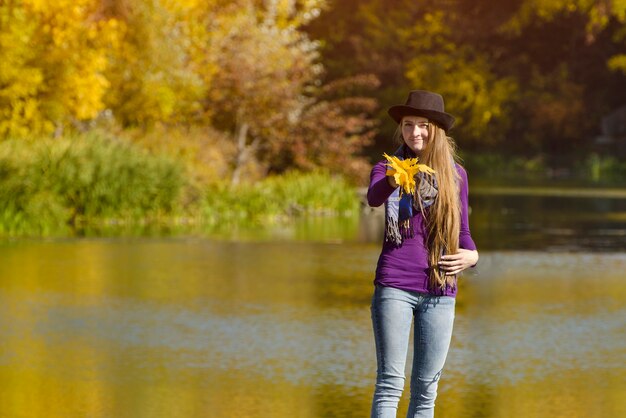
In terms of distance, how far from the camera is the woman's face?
7.38 m

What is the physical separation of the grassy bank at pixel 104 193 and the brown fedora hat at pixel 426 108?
17.1 m

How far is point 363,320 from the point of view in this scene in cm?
1417

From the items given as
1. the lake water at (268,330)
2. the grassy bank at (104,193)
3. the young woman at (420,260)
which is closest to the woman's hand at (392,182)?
the young woman at (420,260)

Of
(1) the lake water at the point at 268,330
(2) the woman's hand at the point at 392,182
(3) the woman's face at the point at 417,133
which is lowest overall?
(1) the lake water at the point at 268,330

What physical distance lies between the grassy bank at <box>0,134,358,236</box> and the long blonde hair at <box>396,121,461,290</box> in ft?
56.3

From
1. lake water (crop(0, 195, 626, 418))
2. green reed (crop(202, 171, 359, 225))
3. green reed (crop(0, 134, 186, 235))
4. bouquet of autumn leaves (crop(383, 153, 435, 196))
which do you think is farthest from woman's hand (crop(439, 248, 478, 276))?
green reed (crop(202, 171, 359, 225))

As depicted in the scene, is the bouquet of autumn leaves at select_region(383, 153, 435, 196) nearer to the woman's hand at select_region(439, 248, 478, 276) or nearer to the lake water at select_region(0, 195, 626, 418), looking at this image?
the woman's hand at select_region(439, 248, 478, 276)

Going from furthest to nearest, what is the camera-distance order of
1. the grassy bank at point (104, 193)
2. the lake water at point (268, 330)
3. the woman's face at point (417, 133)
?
the grassy bank at point (104, 193) → the lake water at point (268, 330) → the woman's face at point (417, 133)

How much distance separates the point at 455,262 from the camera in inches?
285

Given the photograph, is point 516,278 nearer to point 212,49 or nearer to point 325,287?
point 325,287

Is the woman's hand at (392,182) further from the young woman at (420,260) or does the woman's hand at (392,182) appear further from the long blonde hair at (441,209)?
the long blonde hair at (441,209)

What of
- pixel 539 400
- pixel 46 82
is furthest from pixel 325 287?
pixel 46 82

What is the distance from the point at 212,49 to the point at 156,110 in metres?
3.54

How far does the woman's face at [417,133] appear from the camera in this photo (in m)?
7.38
